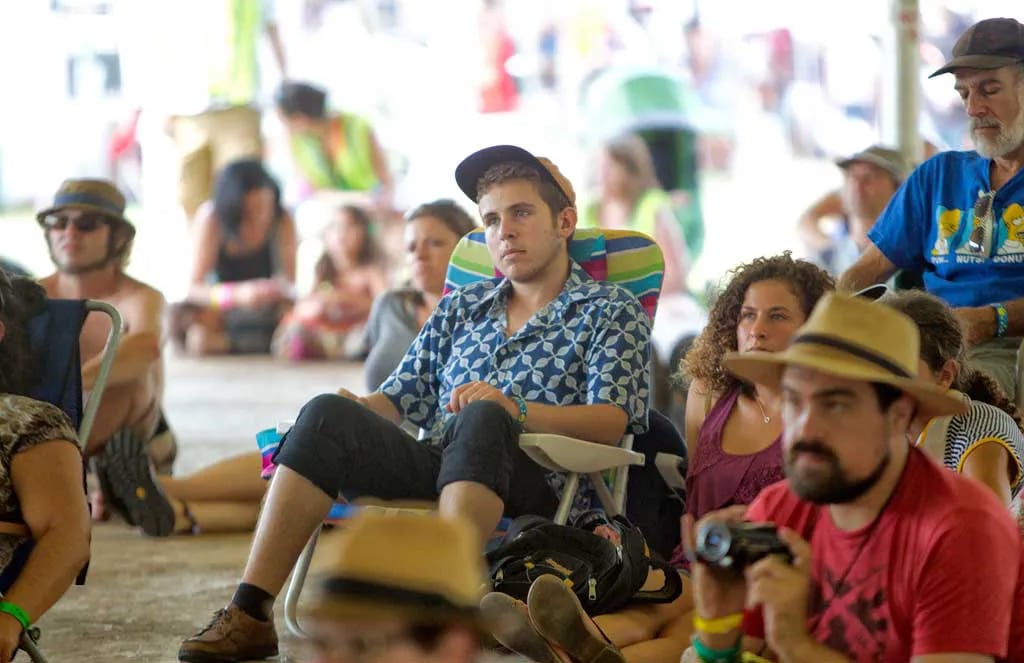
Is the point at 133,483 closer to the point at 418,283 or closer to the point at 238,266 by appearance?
the point at 418,283

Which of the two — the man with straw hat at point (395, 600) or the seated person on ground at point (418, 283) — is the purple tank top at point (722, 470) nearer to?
the seated person on ground at point (418, 283)

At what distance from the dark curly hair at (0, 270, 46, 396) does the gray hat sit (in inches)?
132

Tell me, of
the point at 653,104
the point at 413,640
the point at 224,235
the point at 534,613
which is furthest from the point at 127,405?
the point at 653,104

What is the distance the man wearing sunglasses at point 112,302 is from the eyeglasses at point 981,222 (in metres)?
2.56

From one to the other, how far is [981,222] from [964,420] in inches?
39.7

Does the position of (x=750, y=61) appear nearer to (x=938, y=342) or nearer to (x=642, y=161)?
(x=642, y=161)

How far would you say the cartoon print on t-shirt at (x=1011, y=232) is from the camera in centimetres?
450

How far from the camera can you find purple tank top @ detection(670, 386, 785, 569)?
3832 mm

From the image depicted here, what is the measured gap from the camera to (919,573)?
8.10 ft

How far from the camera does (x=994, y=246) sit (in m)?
4.54

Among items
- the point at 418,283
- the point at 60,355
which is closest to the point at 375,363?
the point at 418,283

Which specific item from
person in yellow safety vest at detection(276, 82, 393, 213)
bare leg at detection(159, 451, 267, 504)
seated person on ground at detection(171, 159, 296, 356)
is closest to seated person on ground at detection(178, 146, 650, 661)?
bare leg at detection(159, 451, 267, 504)

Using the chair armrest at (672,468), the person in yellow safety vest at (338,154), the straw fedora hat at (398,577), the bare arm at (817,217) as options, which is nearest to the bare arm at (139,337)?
the chair armrest at (672,468)

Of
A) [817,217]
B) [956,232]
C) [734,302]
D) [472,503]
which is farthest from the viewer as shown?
[817,217]
